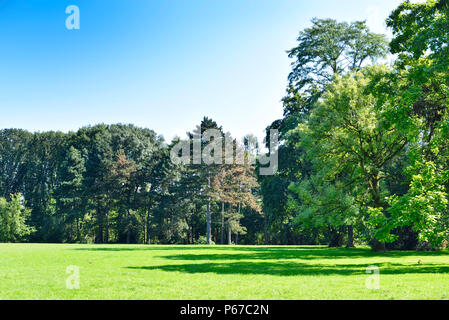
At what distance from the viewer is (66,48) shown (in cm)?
1959

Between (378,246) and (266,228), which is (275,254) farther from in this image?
(266,228)

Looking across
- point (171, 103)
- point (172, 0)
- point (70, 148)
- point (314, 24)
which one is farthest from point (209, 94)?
point (70, 148)

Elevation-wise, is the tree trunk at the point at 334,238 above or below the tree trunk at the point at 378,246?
below

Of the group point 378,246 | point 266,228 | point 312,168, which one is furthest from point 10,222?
point 378,246

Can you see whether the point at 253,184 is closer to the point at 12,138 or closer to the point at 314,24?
the point at 314,24

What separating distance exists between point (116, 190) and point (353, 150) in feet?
139

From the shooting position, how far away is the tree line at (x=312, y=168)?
1584 centimetres

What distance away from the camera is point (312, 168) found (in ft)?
120
